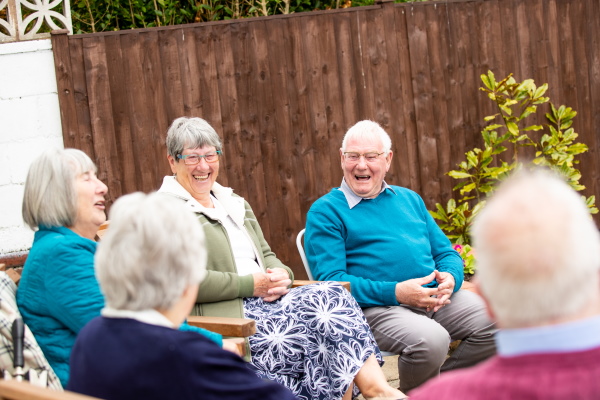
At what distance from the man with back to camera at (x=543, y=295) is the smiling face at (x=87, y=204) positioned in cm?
162

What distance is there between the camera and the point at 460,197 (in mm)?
Answer: 5695

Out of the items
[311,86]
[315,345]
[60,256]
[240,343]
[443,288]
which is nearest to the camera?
[60,256]

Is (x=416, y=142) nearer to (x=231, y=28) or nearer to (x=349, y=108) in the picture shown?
(x=349, y=108)

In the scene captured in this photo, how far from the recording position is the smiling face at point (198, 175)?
3.38 metres

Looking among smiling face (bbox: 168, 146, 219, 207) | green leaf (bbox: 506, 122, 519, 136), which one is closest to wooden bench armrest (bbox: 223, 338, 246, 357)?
smiling face (bbox: 168, 146, 219, 207)

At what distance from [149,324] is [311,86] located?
376 cm

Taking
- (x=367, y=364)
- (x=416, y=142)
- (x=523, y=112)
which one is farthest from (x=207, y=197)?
(x=523, y=112)

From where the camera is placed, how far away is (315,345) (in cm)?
297

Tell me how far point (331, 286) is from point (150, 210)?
1404 millimetres

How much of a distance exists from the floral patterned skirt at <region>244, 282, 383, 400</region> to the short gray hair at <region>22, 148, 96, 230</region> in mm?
906

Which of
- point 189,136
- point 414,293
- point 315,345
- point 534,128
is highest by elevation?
point 189,136

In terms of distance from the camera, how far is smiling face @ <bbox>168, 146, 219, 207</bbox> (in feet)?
11.1

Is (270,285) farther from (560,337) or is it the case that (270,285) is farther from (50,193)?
(560,337)

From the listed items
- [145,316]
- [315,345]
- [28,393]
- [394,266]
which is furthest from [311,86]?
[28,393]
